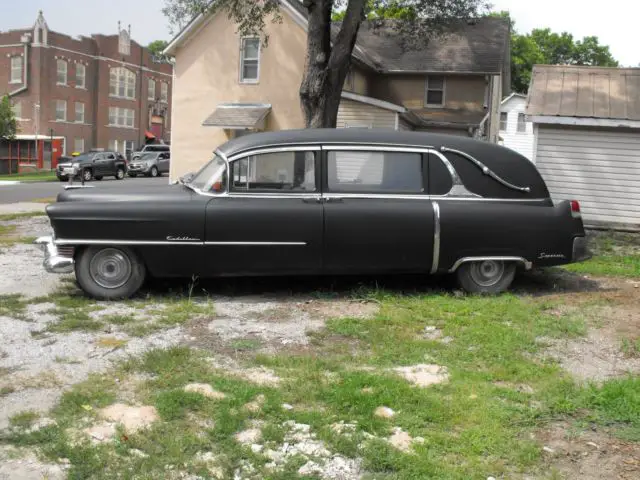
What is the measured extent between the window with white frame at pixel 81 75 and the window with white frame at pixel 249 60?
3157 cm

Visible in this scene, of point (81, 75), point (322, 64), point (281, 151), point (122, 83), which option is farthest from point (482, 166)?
point (122, 83)

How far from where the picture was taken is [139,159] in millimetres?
42531

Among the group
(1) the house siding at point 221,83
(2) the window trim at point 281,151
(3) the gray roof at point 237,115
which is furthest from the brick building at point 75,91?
(2) the window trim at point 281,151

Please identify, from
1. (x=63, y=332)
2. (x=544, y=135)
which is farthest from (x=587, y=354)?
(x=544, y=135)

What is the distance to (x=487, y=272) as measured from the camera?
7.49 metres

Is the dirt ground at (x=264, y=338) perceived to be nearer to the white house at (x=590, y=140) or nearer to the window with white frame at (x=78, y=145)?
the white house at (x=590, y=140)

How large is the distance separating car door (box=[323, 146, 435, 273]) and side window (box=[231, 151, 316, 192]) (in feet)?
0.57

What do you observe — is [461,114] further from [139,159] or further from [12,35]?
[12,35]

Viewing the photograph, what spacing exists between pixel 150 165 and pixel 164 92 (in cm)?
2220

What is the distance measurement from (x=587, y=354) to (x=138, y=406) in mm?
3374

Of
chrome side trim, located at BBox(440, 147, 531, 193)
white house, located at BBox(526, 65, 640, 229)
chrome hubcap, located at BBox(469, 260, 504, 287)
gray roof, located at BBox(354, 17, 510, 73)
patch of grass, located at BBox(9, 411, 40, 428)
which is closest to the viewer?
patch of grass, located at BBox(9, 411, 40, 428)

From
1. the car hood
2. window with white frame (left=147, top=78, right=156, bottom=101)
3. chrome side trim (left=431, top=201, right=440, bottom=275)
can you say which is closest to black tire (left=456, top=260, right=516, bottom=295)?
chrome side trim (left=431, top=201, right=440, bottom=275)

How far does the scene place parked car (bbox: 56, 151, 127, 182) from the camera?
119ft

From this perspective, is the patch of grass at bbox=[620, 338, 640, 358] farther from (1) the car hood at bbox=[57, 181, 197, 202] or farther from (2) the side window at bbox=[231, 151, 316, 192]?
(1) the car hood at bbox=[57, 181, 197, 202]
